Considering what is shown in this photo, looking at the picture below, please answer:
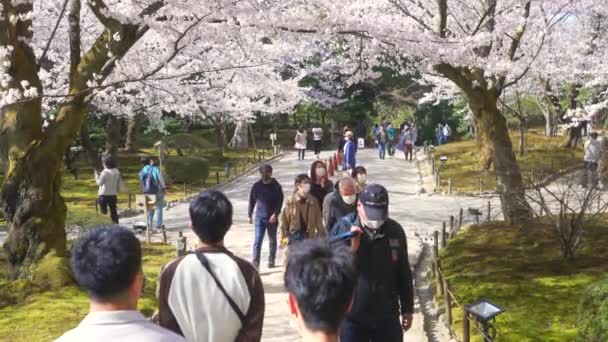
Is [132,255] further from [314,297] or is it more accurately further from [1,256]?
[1,256]

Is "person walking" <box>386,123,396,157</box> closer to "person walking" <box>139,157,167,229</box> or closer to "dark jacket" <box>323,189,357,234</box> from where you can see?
"person walking" <box>139,157,167,229</box>

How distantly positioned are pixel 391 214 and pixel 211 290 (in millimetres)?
11869

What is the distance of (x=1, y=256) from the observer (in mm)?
9875

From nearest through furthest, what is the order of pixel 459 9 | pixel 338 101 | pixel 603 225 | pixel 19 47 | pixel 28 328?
pixel 28 328 → pixel 19 47 → pixel 603 225 → pixel 459 9 → pixel 338 101

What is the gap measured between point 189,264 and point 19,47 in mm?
5820

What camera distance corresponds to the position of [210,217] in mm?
3402

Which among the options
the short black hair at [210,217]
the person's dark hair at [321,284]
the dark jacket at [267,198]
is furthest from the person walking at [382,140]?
the person's dark hair at [321,284]

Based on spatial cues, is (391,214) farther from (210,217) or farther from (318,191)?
(210,217)

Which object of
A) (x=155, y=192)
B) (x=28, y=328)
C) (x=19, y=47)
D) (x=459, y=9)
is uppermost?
(x=459, y=9)

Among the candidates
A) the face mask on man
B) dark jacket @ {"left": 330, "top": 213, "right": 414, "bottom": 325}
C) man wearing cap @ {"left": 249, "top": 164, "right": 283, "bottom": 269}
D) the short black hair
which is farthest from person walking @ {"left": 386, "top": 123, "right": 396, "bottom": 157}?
the short black hair

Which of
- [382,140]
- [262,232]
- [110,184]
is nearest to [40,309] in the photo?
[262,232]

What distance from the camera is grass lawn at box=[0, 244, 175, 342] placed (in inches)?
259

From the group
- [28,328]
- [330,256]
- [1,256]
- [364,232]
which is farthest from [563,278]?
[1,256]

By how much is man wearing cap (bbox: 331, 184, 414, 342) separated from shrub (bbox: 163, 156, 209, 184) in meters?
16.7
